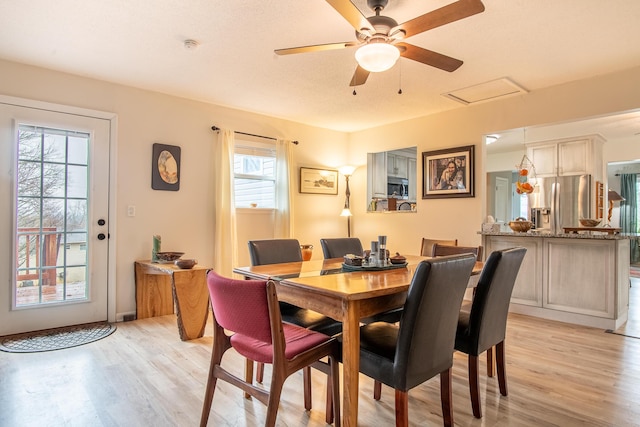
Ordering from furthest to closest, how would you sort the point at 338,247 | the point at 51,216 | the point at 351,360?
the point at 51,216 < the point at 338,247 < the point at 351,360

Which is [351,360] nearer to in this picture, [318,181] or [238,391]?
[238,391]

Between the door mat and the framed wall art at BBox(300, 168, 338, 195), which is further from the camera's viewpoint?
the framed wall art at BBox(300, 168, 338, 195)

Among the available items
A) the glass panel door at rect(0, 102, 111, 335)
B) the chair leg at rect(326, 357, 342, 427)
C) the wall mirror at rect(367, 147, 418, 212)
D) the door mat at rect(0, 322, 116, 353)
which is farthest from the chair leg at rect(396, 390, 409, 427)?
the wall mirror at rect(367, 147, 418, 212)

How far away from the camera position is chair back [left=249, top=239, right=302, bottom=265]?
2.61 metres

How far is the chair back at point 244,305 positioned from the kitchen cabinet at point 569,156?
5915 millimetres

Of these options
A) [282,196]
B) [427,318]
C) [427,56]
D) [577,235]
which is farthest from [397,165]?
[427,318]

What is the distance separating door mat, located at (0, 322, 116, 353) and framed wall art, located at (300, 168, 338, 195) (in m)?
2.89

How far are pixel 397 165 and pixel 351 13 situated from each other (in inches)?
183

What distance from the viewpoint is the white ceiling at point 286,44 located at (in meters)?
2.37

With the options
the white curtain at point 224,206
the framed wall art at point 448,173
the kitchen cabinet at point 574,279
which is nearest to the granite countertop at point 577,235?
the kitchen cabinet at point 574,279

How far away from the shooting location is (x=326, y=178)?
5520 mm

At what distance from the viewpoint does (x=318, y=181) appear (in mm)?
5414

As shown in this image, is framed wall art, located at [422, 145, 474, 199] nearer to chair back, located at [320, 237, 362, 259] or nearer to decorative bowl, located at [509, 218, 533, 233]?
decorative bowl, located at [509, 218, 533, 233]

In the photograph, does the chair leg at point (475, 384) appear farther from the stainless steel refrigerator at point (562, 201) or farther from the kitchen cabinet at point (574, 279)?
the stainless steel refrigerator at point (562, 201)
